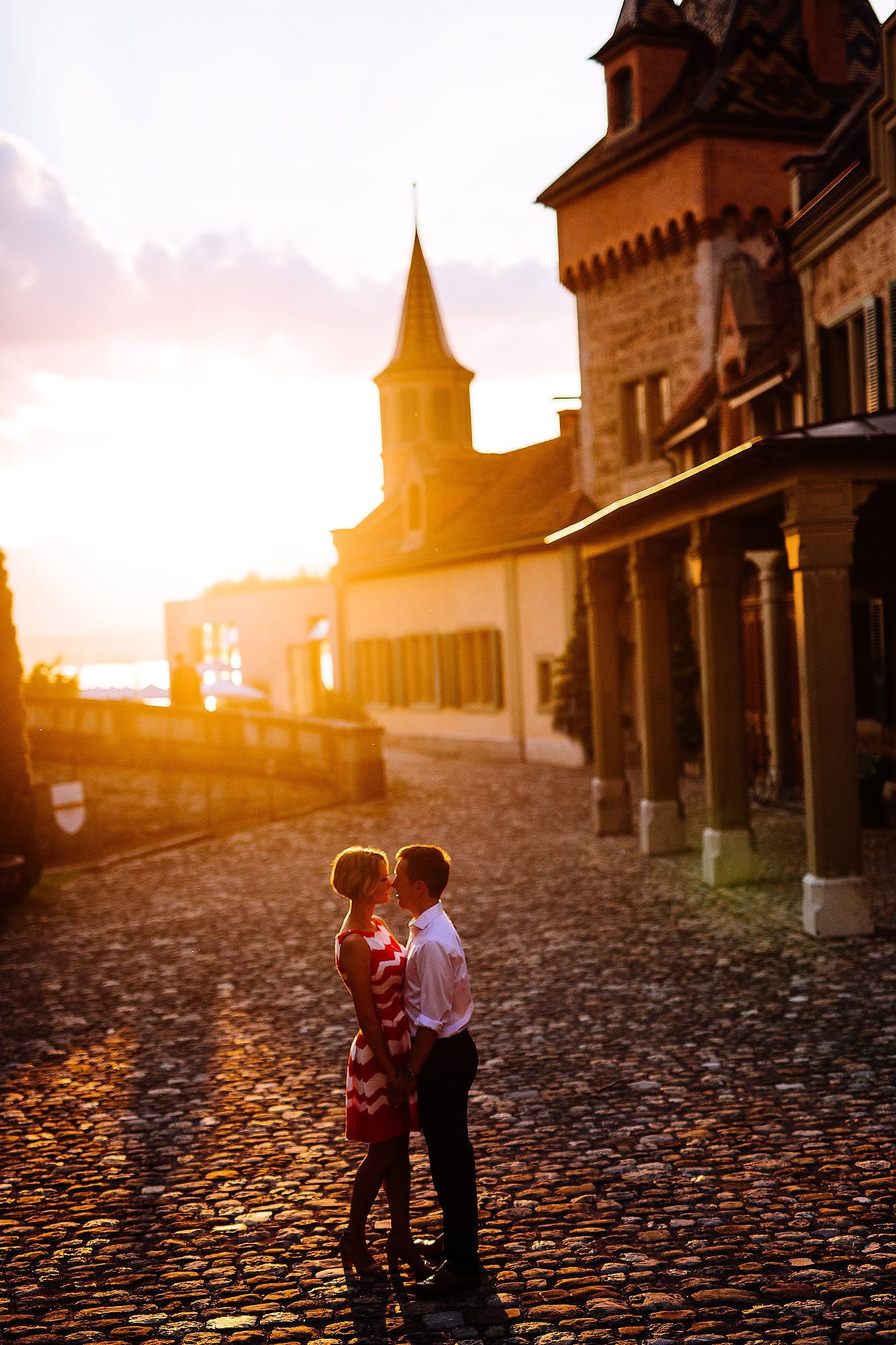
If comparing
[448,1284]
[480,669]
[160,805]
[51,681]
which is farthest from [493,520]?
[448,1284]

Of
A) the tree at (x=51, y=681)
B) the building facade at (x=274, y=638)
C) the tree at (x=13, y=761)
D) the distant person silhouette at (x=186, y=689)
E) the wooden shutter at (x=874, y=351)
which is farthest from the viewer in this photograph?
the building facade at (x=274, y=638)

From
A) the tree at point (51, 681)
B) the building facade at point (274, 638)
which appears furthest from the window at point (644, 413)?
the tree at point (51, 681)

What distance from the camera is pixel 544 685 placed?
27516 mm

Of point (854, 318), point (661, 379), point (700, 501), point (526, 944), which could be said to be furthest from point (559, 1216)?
point (661, 379)

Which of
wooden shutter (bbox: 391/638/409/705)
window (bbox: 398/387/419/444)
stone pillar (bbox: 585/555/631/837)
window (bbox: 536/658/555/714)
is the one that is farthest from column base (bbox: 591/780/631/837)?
window (bbox: 398/387/419/444)

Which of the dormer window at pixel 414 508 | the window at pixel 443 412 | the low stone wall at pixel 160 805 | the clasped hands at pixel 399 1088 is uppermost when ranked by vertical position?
the window at pixel 443 412

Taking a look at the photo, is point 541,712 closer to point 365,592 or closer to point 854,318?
point 365,592

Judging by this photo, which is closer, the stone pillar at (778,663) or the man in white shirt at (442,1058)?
the man in white shirt at (442,1058)

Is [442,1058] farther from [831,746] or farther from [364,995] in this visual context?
[831,746]

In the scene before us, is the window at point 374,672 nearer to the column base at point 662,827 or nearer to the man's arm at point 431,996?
the column base at point 662,827

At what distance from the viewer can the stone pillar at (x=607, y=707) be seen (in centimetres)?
1642

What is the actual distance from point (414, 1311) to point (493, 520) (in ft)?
86.9

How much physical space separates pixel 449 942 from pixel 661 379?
837 inches

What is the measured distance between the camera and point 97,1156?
618 centimetres
